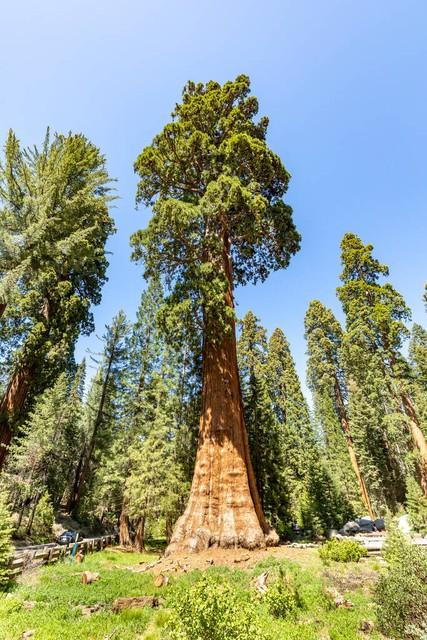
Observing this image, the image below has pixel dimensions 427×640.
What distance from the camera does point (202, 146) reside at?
1373cm

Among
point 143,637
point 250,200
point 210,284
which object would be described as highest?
point 250,200

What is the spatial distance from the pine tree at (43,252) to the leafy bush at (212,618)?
10043mm

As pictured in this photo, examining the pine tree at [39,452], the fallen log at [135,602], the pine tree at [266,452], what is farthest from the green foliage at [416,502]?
the pine tree at [39,452]

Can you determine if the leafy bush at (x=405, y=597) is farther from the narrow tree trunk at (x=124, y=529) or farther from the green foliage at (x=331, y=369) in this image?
the green foliage at (x=331, y=369)

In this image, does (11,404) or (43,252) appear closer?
(43,252)

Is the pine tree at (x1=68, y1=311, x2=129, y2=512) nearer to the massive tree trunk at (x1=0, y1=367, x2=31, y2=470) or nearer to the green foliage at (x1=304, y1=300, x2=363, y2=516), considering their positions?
the massive tree trunk at (x1=0, y1=367, x2=31, y2=470)

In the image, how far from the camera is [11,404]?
544 inches

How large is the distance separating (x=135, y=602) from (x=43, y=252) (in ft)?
37.1

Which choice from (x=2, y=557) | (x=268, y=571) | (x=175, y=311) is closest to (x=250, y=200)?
(x=175, y=311)

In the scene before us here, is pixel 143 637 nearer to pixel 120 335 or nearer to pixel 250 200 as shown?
pixel 250 200

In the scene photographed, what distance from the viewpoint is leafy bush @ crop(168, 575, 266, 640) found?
3.68 meters

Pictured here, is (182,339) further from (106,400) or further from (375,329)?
(106,400)

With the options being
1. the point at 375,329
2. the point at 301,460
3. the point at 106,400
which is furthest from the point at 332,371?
the point at 106,400

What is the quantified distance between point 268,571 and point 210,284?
8.80 meters
